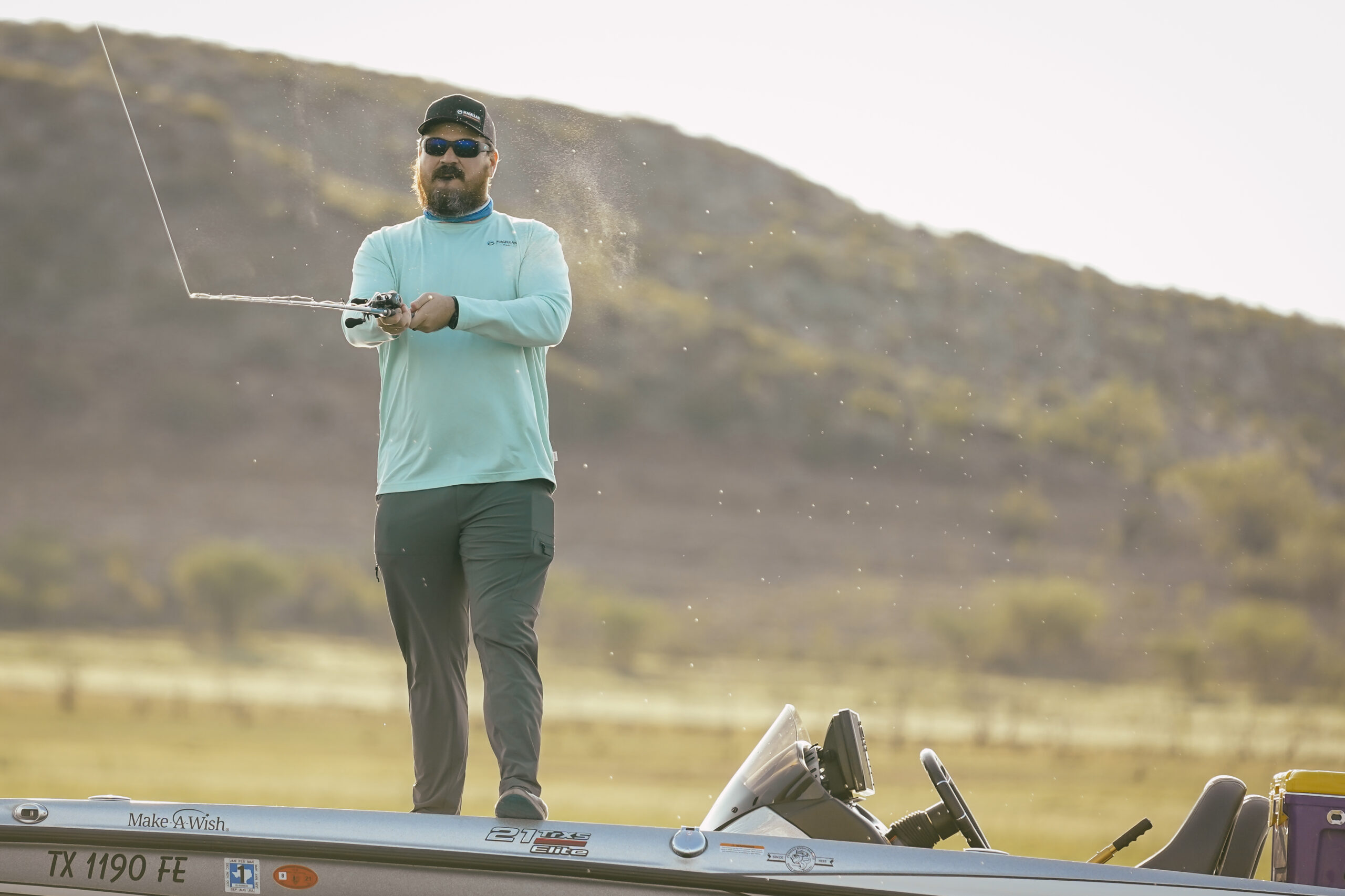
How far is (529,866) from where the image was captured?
93.7 inches

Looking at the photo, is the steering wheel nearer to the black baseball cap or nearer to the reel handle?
the reel handle

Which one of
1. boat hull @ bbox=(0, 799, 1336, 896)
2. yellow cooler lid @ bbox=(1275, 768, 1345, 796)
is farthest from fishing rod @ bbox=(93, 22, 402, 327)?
yellow cooler lid @ bbox=(1275, 768, 1345, 796)

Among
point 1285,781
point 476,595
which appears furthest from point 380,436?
point 1285,781

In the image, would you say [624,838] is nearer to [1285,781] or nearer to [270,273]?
[1285,781]

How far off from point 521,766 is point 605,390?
41.8m

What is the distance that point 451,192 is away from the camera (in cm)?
287

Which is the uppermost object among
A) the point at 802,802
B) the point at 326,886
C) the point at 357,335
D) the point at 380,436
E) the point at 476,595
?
the point at 357,335

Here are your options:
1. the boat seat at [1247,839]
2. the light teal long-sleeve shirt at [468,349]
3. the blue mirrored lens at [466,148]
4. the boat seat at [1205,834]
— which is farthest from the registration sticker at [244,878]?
the boat seat at [1247,839]

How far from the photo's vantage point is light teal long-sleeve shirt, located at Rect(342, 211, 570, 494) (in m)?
2.77

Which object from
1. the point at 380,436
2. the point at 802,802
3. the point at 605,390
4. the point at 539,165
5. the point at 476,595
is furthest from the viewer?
the point at 605,390

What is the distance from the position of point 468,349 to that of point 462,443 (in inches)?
7.6

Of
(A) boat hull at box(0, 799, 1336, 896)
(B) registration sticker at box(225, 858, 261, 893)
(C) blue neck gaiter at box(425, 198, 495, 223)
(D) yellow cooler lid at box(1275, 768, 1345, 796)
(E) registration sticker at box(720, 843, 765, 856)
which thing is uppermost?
(C) blue neck gaiter at box(425, 198, 495, 223)

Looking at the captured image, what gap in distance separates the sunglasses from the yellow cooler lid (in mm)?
1961

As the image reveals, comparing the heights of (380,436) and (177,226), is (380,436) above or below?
below
